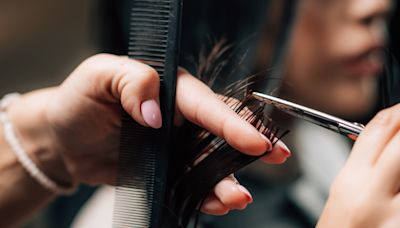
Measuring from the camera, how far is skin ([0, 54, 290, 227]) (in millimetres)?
458

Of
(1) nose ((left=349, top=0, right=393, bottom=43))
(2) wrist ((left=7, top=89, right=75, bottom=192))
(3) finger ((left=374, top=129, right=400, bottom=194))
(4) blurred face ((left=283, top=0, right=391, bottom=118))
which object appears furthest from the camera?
(4) blurred face ((left=283, top=0, right=391, bottom=118))

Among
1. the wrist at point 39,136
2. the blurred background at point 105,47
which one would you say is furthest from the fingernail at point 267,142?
the wrist at point 39,136

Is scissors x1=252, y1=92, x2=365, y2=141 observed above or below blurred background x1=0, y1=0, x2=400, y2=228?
above

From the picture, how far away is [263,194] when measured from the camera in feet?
3.43

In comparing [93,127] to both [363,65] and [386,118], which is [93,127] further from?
[363,65]

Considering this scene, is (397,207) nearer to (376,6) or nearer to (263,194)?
(376,6)

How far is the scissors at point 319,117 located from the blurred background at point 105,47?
12 centimetres

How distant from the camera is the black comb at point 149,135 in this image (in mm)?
458

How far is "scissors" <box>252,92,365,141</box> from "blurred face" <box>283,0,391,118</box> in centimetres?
43

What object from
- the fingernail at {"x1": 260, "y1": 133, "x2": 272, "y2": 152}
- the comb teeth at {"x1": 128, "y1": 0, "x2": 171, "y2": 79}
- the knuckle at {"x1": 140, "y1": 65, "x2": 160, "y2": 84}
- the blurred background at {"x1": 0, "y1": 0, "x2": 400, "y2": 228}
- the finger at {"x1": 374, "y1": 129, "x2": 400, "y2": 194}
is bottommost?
the blurred background at {"x1": 0, "y1": 0, "x2": 400, "y2": 228}

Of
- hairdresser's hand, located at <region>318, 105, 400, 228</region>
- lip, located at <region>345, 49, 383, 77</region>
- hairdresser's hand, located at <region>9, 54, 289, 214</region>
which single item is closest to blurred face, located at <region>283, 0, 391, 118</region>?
lip, located at <region>345, 49, 383, 77</region>

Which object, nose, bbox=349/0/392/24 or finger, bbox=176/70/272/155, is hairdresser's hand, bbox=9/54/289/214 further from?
nose, bbox=349/0/392/24

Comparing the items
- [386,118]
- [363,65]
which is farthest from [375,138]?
[363,65]

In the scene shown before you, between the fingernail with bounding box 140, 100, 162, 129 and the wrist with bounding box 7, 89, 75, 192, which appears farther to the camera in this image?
the wrist with bounding box 7, 89, 75, 192
